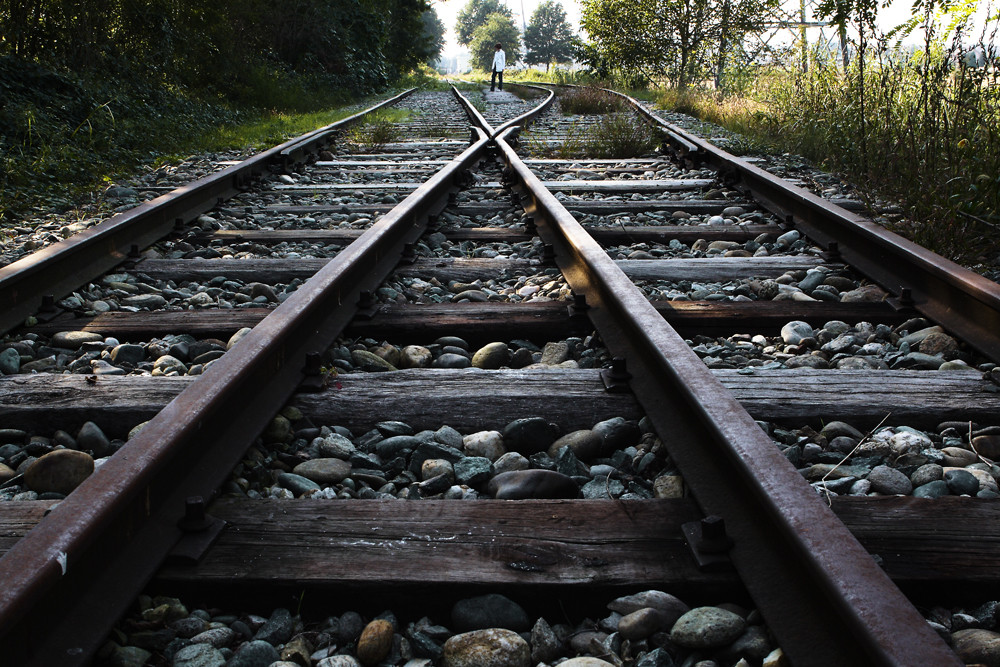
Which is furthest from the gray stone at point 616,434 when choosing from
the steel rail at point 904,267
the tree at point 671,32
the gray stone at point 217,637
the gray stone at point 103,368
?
the tree at point 671,32

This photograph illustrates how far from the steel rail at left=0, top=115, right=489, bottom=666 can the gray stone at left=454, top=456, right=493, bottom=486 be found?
458 mm

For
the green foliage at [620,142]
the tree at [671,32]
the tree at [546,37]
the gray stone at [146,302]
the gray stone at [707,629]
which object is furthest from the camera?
the tree at [546,37]

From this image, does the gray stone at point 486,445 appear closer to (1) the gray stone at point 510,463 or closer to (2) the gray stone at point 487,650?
(1) the gray stone at point 510,463

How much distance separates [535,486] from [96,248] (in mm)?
2610

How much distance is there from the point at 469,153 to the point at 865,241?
3.56m

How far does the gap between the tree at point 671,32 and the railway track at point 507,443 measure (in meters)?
15.9

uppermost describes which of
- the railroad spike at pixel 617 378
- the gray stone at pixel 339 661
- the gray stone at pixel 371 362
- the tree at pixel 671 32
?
the tree at pixel 671 32

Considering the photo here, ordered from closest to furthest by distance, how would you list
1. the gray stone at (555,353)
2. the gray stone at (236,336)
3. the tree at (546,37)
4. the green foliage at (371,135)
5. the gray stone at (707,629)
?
the gray stone at (707,629)
the gray stone at (555,353)
the gray stone at (236,336)
the green foliage at (371,135)
the tree at (546,37)

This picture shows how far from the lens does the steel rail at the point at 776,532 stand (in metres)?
1.07

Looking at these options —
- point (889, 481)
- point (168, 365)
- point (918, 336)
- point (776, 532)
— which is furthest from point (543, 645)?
point (918, 336)

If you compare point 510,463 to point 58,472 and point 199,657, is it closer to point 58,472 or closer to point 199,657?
point 199,657

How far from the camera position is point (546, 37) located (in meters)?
100

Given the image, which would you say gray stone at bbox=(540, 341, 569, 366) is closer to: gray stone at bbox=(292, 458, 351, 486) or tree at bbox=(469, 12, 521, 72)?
gray stone at bbox=(292, 458, 351, 486)

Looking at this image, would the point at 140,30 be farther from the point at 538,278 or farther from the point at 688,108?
the point at 538,278
